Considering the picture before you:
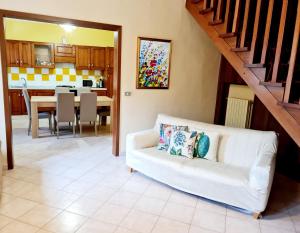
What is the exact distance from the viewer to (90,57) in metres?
7.46

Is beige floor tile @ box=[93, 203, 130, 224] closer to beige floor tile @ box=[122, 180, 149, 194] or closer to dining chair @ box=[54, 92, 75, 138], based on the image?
beige floor tile @ box=[122, 180, 149, 194]

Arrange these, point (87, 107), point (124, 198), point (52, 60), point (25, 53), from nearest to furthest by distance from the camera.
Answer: point (124, 198) < point (87, 107) < point (25, 53) < point (52, 60)

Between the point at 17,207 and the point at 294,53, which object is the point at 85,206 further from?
the point at 294,53

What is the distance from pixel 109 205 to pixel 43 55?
19.8 ft

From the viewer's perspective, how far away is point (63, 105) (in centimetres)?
475

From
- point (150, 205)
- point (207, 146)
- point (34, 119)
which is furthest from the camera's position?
point (34, 119)

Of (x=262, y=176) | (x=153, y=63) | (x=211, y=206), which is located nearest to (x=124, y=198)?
(x=211, y=206)

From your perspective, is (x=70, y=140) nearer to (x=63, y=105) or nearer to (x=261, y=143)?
(x=63, y=105)

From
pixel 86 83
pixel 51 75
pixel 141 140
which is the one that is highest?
pixel 51 75

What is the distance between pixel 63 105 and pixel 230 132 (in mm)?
3279

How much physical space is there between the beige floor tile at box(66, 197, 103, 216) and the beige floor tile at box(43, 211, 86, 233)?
7cm

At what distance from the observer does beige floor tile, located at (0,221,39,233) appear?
212cm

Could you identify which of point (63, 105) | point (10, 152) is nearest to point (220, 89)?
point (63, 105)

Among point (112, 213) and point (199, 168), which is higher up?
point (199, 168)
